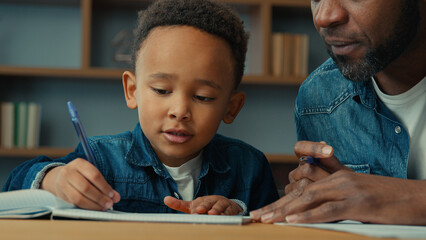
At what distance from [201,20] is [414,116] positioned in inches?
25.8

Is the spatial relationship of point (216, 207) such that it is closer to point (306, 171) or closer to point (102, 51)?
point (306, 171)

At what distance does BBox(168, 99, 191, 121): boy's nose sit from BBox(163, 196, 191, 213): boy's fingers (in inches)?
9.2

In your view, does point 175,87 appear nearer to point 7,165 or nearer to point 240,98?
point 240,98

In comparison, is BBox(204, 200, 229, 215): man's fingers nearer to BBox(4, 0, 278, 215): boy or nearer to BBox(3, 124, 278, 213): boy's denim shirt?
BBox(4, 0, 278, 215): boy

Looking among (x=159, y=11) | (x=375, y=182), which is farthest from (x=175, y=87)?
(x=375, y=182)

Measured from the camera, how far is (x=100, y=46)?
356 cm

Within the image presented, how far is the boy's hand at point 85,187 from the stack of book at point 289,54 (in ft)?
8.57

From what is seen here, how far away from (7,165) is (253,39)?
1911 mm

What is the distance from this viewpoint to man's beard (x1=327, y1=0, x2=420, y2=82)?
1337 millimetres

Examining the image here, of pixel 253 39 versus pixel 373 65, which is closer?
pixel 373 65

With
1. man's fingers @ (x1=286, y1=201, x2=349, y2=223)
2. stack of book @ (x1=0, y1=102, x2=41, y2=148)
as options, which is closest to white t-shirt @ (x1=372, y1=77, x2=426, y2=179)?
man's fingers @ (x1=286, y1=201, x2=349, y2=223)

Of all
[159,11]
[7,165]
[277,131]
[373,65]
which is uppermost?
[159,11]

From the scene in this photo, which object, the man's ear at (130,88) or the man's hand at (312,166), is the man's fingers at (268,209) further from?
the man's ear at (130,88)

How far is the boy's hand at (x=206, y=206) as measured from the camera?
955mm
